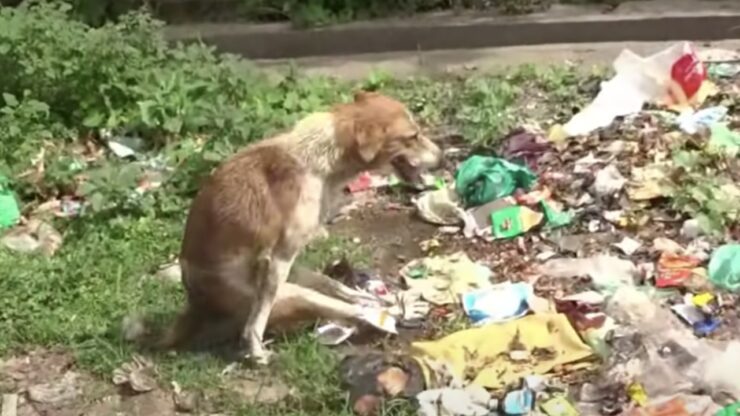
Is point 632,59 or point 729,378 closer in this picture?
point 729,378

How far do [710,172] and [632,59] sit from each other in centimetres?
143

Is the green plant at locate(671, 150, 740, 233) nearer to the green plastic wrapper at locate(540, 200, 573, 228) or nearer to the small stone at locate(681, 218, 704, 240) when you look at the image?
the small stone at locate(681, 218, 704, 240)

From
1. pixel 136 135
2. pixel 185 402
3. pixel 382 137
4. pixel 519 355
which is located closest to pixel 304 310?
pixel 185 402

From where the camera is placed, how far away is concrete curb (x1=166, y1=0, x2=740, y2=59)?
394 inches

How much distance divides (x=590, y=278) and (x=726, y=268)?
0.55 meters

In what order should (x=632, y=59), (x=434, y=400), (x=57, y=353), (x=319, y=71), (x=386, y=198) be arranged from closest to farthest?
(x=434, y=400)
(x=57, y=353)
(x=386, y=198)
(x=632, y=59)
(x=319, y=71)

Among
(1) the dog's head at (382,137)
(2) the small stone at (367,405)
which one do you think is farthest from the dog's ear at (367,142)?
(2) the small stone at (367,405)

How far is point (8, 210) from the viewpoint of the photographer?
715cm

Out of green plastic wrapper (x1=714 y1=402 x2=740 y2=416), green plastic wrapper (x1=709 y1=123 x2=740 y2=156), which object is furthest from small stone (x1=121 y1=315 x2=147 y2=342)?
green plastic wrapper (x1=709 y1=123 x2=740 y2=156)

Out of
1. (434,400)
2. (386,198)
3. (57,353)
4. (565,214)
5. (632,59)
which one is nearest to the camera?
(434,400)

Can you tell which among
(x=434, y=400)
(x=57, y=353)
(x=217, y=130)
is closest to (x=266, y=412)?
(x=434, y=400)

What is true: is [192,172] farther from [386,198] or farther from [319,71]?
[319,71]

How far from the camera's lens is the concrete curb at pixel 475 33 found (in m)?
10.0

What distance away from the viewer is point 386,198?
24.4 feet
